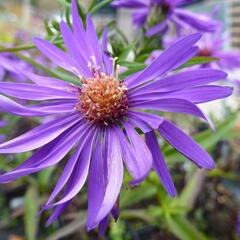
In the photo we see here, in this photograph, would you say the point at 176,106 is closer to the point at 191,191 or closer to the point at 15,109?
the point at 15,109

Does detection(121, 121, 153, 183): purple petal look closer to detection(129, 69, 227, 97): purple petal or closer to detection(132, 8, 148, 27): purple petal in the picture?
detection(129, 69, 227, 97): purple petal

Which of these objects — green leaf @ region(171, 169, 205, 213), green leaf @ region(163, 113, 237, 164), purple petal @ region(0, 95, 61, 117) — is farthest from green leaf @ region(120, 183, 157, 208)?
purple petal @ region(0, 95, 61, 117)

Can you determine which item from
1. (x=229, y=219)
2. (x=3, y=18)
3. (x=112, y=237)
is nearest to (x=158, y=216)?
(x=112, y=237)

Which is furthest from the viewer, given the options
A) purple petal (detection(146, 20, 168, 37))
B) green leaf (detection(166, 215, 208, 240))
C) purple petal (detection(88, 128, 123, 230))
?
green leaf (detection(166, 215, 208, 240))

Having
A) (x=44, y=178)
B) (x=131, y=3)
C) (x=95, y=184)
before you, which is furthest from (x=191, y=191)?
(x=95, y=184)

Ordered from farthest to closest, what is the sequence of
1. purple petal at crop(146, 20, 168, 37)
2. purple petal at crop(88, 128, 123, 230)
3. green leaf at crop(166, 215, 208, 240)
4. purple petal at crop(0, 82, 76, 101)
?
green leaf at crop(166, 215, 208, 240)
purple petal at crop(146, 20, 168, 37)
purple petal at crop(0, 82, 76, 101)
purple petal at crop(88, 128, 123, 230)

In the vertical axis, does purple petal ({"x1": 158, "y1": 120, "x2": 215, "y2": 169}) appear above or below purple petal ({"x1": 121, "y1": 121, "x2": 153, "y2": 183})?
below
